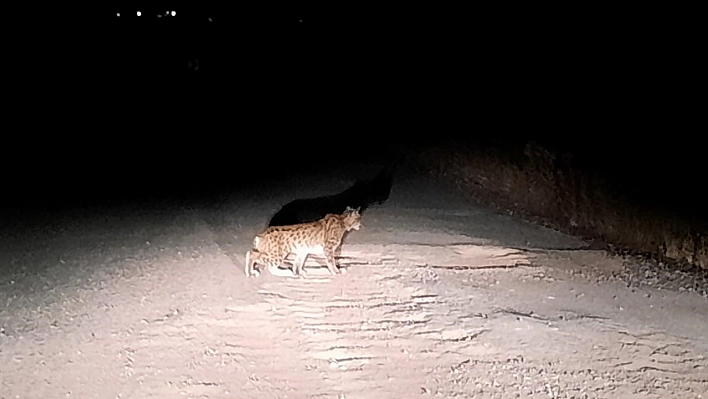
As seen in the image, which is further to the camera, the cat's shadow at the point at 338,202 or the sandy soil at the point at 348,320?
the cat's shadow at the point at 338,202

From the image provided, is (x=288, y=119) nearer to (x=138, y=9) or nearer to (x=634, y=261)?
(x=634, y=261)

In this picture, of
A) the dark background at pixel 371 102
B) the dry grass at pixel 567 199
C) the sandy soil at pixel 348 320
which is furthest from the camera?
the dark background at pixel 371 102

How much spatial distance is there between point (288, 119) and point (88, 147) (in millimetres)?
5428

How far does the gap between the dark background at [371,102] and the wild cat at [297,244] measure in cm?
385

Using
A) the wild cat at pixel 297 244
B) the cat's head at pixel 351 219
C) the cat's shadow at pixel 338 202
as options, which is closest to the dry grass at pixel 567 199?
the cat's shadow at pixel 338 202

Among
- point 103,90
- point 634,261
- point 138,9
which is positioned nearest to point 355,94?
point 103,90

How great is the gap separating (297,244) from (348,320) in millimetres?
1199

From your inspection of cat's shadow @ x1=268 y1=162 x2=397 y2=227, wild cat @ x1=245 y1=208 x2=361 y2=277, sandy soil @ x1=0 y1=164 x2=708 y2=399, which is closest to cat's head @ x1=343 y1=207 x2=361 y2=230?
wild cat @ x1=245 y1=208 x2=361 y2=277

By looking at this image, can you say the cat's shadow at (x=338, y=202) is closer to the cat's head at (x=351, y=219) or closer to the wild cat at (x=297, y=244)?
the cat's head at (x=351, y=219)

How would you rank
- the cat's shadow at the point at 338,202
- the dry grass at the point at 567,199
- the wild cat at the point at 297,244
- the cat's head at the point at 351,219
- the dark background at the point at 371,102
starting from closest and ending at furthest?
the wild cat at the point at 297,244, the cat's head at the point at 351,219, the dry grass at the point at 567,199, the cat's shadow at the point at 338,202, the dark background at the point at 371,102

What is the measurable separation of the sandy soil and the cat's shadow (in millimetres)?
690

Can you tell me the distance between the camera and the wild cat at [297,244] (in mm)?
7941

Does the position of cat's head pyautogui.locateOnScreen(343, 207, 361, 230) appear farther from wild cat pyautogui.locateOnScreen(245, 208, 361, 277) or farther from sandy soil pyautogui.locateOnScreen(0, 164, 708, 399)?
sandy soil pyautogui.locateOnScreen(0, 164, 708, 399)

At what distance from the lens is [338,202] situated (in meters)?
11.8
